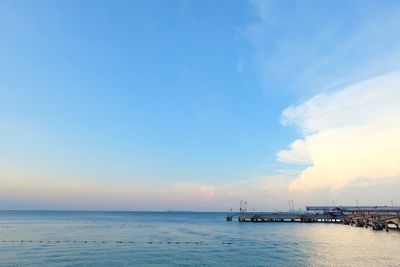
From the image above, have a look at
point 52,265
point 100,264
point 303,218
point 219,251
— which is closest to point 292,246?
point 219,251

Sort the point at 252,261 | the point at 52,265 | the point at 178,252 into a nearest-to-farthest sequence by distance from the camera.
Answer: the point at 52,265, the point at 252,261, the point at 178,252

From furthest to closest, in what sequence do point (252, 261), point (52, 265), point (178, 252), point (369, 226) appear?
point (369, 226)
point (178, 252)
point (252, 261)
point (52, 265)

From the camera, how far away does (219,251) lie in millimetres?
66438

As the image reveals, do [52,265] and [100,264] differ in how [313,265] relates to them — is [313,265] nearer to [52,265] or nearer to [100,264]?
[100,264]

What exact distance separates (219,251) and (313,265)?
19.8 metres

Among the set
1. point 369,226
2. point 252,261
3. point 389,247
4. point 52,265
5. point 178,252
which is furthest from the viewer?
point 369,226

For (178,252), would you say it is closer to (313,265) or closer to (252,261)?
(252,261)

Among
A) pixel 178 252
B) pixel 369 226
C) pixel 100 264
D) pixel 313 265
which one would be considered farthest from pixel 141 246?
pixel 369 226

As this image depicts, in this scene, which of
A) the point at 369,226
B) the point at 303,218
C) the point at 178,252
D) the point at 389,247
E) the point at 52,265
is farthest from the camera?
the point at 303,218

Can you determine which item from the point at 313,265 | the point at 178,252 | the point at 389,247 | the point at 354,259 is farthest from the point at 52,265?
the point at 389,247

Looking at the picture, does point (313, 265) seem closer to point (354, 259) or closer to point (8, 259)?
point (354, 259)

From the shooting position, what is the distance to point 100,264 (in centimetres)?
5112

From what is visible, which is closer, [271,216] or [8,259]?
[8,259]

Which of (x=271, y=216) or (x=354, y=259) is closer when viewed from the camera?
(x=354, y=259)
